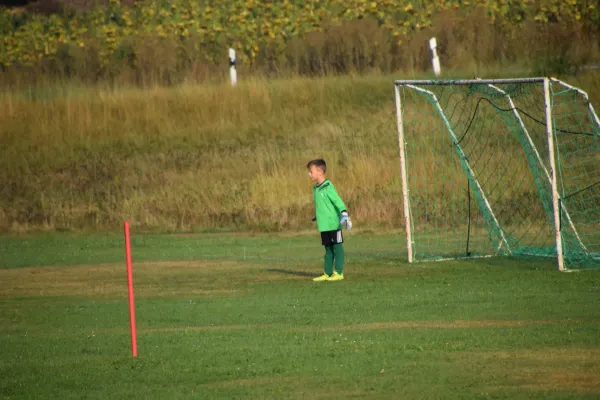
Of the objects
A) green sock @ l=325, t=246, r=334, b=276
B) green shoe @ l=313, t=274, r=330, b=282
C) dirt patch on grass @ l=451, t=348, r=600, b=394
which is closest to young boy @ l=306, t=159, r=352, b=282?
green sock @ l=325, t=246, r=334, b=276

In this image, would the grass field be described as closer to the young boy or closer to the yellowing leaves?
the young boy

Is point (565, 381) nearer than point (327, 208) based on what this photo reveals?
Yes

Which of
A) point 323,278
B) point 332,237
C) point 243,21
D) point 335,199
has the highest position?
point 243,21

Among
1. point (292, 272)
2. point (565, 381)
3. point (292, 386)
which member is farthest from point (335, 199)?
point (565, 381)

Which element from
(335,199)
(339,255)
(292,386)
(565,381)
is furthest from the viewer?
(339,255)

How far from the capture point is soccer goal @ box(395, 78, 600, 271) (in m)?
20.2

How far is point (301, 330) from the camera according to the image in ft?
44.5

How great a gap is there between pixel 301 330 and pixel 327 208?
14.5ft

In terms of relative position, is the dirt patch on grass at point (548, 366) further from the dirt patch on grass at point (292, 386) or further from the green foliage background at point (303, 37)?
the green foliage background at point (303, 37)

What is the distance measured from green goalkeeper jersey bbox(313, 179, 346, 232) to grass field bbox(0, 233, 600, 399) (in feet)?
2.82

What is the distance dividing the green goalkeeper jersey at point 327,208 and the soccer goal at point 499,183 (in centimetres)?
254

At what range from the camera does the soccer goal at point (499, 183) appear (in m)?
20.2

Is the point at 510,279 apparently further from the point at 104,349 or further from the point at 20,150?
the point at 20,150

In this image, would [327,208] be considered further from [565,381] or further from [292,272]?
[565,381]
